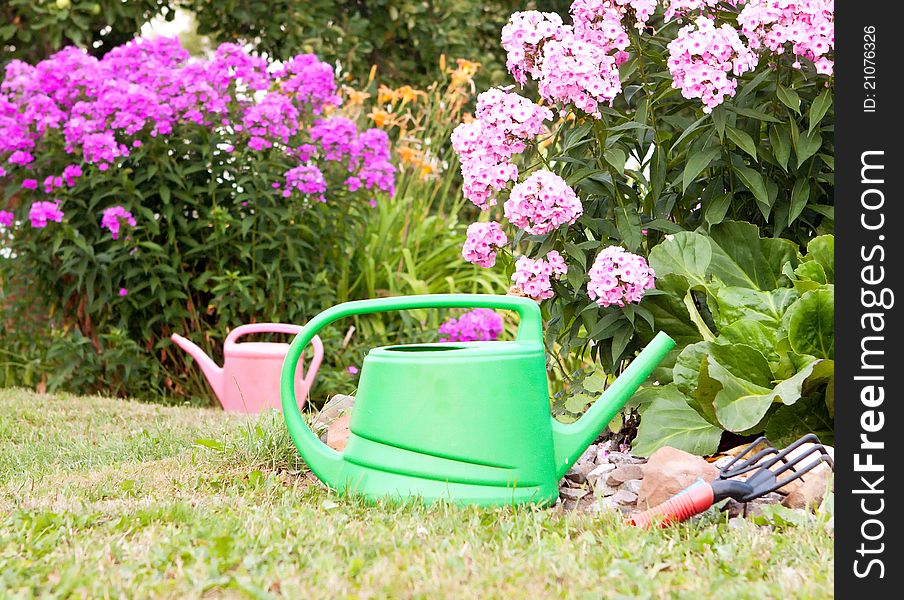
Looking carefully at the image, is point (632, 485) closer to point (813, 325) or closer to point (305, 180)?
point (813, 325)

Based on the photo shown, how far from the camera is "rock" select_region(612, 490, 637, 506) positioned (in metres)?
1.96

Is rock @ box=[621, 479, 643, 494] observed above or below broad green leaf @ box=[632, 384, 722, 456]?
below

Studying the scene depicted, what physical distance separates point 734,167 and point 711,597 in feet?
4.45

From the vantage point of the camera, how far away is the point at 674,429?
2.21m

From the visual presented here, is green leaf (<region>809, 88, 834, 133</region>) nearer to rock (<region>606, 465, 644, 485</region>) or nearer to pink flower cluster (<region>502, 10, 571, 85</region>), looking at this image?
pink flower cluster (<region>502, 10, 571, 85</region>)

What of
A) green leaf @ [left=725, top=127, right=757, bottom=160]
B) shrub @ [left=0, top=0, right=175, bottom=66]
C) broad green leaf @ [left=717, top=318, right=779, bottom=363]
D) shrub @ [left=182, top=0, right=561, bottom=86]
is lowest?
broad green leaf @ [left=717, top=318, right=779, bottom=363]

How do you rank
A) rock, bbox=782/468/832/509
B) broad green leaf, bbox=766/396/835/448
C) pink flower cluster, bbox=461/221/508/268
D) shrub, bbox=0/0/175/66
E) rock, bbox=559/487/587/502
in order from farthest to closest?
shrub, bbox=0/0/175/66 → pink flower cluster, bbox=461/221/508/268 → broad green leaf, bbox=766/396/835/448 → rock, bbox=559/487/587/502 → rock, bbox=782/468/832/509

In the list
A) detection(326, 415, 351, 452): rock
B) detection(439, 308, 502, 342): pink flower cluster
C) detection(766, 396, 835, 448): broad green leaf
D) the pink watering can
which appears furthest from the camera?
detection(439, 308, 502, 342): pink flower cluster

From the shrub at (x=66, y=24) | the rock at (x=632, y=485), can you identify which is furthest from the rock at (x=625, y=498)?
the shrub at (x=66, y=24)

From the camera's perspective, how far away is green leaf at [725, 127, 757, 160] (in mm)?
2232

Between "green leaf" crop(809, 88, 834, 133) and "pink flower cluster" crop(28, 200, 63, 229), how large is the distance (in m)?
3.10

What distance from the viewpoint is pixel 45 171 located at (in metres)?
4.26

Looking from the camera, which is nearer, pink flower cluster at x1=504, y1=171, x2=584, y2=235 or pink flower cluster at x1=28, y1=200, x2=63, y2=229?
pink flower cluster at x1=504, y1=171, x2=584, y2=235

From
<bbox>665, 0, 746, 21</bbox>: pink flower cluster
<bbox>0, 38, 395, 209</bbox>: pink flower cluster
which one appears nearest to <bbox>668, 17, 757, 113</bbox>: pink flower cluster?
<bbox>665, 0, 746, 21</bbox>: pink flower cluster
